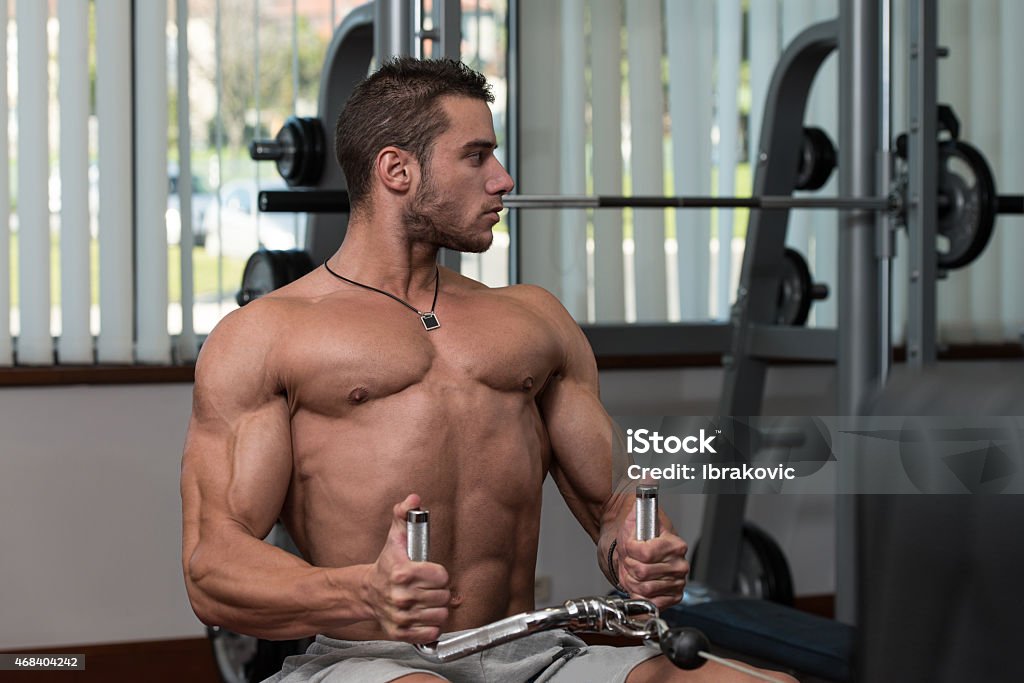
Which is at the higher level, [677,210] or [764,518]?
[677,210]

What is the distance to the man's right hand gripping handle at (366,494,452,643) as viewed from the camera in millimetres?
1042

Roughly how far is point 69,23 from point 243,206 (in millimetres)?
560

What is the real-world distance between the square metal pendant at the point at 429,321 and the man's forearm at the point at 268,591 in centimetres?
33

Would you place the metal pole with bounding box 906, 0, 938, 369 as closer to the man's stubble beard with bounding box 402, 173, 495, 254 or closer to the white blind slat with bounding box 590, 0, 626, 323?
the white blind slat with bounding box 590, 0, 626, 323

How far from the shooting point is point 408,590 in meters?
1.04

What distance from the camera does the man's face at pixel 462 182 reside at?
1.42 m

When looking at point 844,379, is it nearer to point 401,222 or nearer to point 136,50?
point 401,222

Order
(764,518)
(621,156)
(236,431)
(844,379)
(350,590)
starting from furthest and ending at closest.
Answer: (764,518) < (621,156) < (844,379) < (236,431) < (350,590)

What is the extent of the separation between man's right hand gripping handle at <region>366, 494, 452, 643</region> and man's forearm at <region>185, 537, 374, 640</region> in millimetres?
74

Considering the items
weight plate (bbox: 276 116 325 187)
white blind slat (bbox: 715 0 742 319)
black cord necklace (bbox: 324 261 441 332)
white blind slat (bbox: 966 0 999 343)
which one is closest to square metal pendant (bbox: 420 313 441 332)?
black cord necklace (bbox: 324 261 441 332)

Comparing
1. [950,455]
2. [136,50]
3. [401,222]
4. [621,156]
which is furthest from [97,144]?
[950,455]

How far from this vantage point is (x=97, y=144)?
284 cm

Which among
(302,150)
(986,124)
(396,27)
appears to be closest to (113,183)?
(302,150)

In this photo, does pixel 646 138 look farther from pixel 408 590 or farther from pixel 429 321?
pixel 408 590
